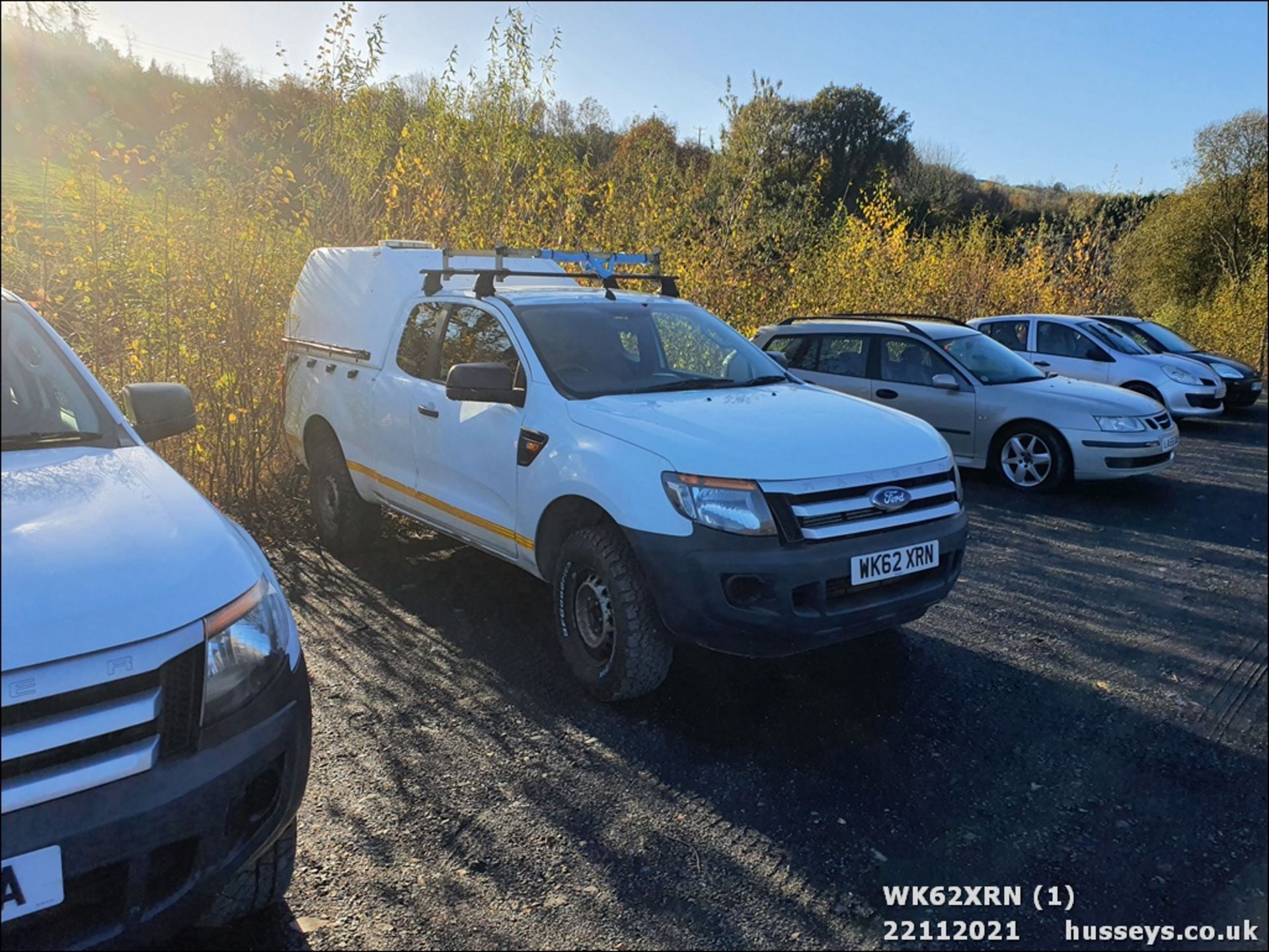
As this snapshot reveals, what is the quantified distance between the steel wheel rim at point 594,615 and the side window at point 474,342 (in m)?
1.14

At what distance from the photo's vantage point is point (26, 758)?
5.54 ft

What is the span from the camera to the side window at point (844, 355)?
9.09 meters

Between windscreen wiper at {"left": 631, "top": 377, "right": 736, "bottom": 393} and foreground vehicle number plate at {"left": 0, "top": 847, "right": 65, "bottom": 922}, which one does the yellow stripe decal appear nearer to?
windscreen wiper at {"left": 631, "top": 377, "right": 736, "bottom": 393}

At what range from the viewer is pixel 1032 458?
8234 millimetres

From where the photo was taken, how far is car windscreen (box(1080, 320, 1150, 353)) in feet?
41.2

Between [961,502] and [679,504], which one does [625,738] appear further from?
[961,502]

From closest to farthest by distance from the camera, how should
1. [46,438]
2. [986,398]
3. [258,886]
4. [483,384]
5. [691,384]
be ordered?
1. [258,886]
2. [46,438]
3. [483,384]
4. [691,384]
5. [986,398]

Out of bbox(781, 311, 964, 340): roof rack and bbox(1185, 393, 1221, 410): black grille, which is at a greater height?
bbox(781, 311, 964, 340): roof rack

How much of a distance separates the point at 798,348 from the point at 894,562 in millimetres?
6203

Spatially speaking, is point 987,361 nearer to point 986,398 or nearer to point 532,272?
point 986,398

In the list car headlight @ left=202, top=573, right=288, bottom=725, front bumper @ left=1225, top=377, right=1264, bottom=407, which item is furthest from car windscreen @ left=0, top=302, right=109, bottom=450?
front bumper @ left=1225, top=377, right=1264, bottom=407

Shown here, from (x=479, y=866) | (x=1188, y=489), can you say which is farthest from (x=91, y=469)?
(x=1188, y=489)

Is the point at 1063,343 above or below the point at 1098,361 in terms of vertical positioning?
above

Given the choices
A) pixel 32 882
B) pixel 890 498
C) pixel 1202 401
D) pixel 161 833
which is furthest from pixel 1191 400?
pixel 32 882
